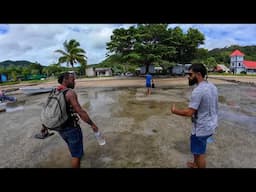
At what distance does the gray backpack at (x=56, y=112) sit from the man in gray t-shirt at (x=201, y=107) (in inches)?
52.6

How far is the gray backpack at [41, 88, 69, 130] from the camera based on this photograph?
2166 millimetres

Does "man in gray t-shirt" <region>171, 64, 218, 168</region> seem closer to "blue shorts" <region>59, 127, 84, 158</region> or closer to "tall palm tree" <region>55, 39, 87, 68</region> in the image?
"blue shorts" <region>59, 127, 84, 158</region>

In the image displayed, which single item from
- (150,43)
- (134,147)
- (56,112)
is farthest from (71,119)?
(150,43)

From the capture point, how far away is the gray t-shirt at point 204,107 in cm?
215

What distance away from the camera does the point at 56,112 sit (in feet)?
7.11

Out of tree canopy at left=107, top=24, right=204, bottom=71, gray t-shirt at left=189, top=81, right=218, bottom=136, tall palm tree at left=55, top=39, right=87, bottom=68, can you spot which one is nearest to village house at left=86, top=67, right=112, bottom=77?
tall palm tree at left=55, top=39, right=87, bottom=68

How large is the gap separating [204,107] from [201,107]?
0.03 meters

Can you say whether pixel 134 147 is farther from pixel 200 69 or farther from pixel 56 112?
pixel 200 69

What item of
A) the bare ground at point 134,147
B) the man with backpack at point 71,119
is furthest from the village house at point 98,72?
the man with backpack at point 71,119

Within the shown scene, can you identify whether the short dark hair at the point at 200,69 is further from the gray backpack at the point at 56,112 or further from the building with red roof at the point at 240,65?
the building with red roof at the point at 240,65

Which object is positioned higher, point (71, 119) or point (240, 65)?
point (240, 65)

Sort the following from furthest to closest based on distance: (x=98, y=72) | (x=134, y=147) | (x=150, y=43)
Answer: (x=98, y=72), (x=150, y=43), (x=134, y=147)
